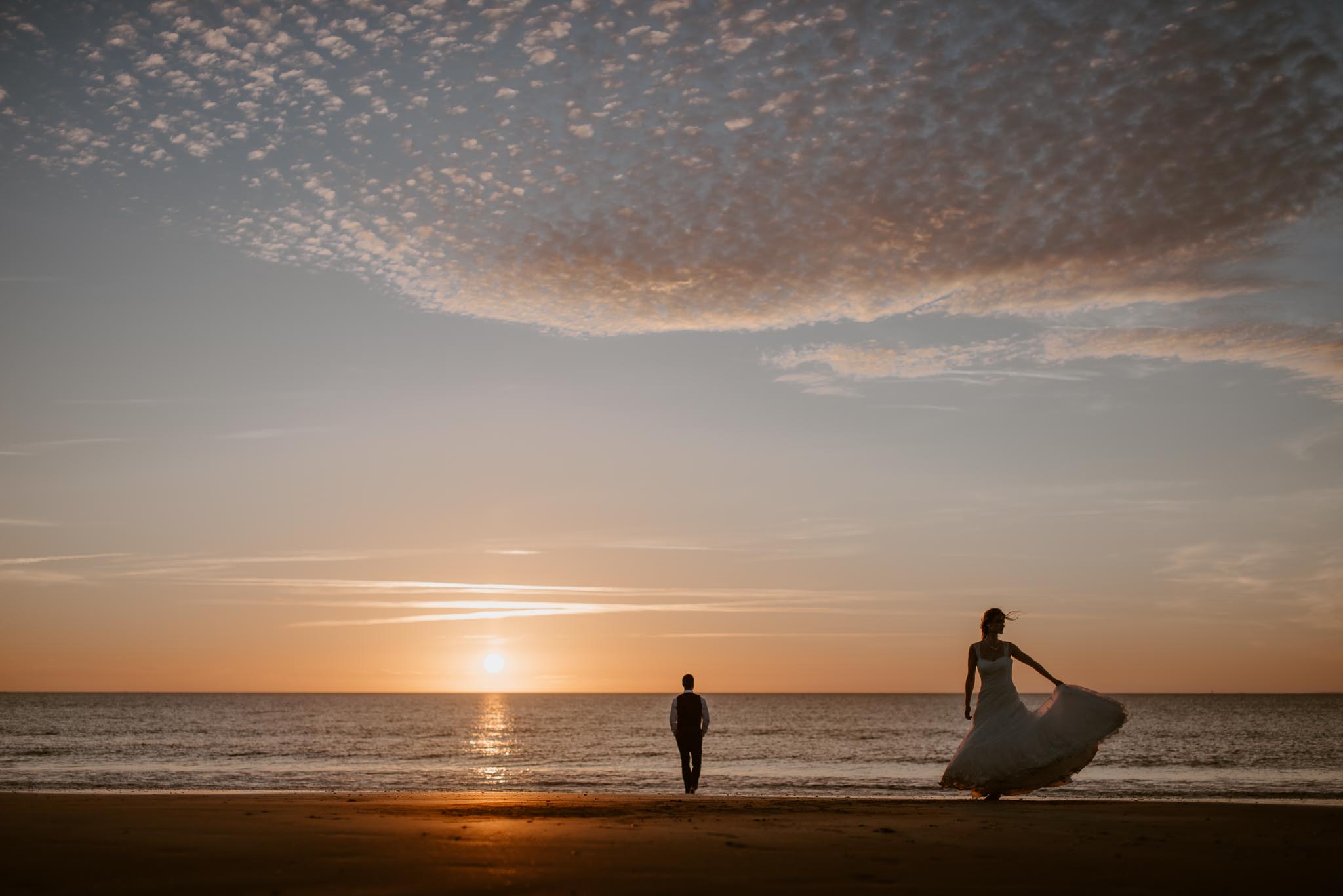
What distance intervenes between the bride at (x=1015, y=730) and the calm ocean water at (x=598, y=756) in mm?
14630

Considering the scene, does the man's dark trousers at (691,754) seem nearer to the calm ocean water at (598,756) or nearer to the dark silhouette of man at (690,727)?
the dark silhouette of man at (690,727)

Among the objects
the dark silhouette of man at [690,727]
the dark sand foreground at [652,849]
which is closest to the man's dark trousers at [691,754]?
the dark silhouette of man at [690,727]

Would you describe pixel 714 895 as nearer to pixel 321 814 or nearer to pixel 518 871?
pixel 518 871

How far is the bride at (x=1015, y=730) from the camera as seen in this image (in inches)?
532

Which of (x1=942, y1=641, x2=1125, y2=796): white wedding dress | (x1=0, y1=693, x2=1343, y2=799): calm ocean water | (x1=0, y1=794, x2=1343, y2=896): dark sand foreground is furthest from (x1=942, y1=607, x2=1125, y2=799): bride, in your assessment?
(x1=0, y1=693, x2=1343, y2=799): calm ocean water

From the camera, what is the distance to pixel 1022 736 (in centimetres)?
1366

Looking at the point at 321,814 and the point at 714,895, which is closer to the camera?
the point at 714,895

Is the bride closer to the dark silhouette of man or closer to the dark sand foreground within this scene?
the dark sand foreground

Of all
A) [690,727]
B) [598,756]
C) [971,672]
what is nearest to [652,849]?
[971,672]

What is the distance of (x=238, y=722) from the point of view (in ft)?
312

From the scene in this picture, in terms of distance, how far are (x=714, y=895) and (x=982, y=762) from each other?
8.03 m

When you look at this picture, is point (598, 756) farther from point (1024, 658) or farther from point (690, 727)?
point (1024, 658)

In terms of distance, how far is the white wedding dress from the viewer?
13.5 meters

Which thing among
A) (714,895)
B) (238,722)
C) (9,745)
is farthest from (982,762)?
(238,722)
